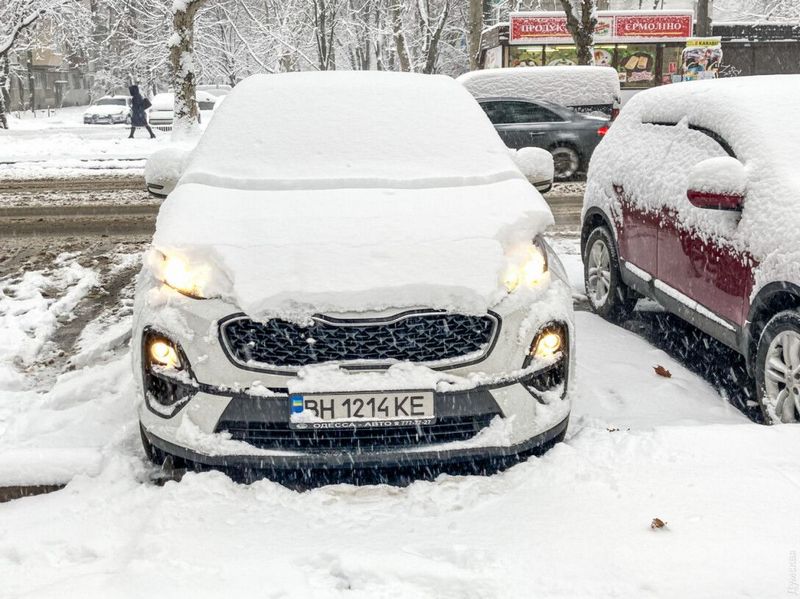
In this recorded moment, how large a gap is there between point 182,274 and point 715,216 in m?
2.83

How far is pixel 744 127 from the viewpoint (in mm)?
4613

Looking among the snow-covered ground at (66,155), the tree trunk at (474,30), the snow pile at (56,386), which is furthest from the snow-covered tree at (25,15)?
the snow pile at (56,386)

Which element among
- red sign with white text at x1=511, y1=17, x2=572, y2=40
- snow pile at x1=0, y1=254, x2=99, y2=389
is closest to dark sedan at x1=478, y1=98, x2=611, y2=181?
snow pile at x1=0, y1=254, x2=99, y2=389

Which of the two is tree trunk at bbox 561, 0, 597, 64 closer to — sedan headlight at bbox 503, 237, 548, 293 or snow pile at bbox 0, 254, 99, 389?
snow pile at bbox 0, 254, 99, 389

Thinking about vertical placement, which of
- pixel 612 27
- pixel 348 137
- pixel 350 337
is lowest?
pixel 350 337

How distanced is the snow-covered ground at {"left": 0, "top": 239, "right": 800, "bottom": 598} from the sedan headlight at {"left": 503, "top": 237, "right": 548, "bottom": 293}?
680 millimetres

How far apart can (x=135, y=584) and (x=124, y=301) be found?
171 inches

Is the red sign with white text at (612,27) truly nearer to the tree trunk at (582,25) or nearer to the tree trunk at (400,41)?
the tree trunk at (582,25)

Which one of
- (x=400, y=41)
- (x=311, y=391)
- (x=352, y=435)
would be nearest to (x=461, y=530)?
(x=352, y=435)

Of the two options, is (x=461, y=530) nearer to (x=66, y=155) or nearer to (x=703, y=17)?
(x=66, y=155)

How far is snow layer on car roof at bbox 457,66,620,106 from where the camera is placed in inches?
678

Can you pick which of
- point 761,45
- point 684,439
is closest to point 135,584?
point 684,439

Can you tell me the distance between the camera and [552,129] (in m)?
15.2

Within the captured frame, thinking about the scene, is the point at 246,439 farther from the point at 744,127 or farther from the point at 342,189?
A: the point at 744,127
